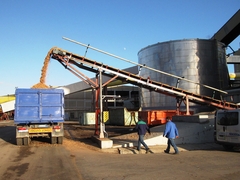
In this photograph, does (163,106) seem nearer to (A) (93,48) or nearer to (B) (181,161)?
(A) (93,48)

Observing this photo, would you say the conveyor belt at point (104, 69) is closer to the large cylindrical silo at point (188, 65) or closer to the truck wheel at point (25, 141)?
the truck wheel at point (25, 141)

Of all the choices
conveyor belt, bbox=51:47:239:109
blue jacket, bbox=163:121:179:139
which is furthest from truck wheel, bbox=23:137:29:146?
blue jacket, bbox=163:121:179:139

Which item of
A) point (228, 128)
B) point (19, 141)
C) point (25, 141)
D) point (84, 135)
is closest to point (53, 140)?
point (25, 141)

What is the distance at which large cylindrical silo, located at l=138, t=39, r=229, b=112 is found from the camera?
30547 mm

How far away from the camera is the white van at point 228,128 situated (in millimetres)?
10258

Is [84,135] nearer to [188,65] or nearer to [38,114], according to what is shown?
[38,114]

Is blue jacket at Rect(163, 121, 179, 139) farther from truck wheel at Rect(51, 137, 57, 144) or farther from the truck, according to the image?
truck wheel at Rect(51, 137, 57, 144)

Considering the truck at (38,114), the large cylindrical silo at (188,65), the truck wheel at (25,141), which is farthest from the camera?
the large cylindrical silo at (188,65)

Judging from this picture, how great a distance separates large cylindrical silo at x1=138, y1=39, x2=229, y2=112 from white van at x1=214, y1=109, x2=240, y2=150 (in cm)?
1847

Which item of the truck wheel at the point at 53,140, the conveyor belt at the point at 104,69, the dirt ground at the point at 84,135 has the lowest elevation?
the dirt ground at the point at 84,135

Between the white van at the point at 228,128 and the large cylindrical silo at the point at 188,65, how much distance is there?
18.5 meters

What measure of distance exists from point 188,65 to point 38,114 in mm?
21897

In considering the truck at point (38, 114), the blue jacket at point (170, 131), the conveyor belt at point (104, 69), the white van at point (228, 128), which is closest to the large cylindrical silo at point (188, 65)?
the conveyor belt at point (104, 69)

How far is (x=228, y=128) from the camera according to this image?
1066cm
